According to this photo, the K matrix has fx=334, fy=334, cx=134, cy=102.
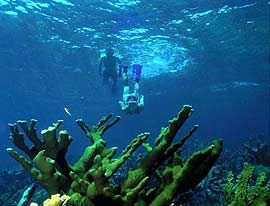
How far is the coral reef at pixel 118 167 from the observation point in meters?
3.14

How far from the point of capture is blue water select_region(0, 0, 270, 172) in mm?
21844

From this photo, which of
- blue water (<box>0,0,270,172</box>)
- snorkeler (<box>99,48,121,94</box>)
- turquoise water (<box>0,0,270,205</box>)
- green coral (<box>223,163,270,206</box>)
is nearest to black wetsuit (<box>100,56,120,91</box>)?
snorkeler (<box>99,48,121,94</box>)

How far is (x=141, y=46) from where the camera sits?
1105 inches

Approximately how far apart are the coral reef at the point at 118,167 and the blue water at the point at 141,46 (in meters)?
17.3

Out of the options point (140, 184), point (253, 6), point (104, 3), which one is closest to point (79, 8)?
point (104, 3)

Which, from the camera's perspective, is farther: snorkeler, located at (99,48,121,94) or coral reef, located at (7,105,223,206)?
snorkeler, located at (99,48,121,94)

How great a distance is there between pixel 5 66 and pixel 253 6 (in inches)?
1023

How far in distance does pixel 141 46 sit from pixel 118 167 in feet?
83.4

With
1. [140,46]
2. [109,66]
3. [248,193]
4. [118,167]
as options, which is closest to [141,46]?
[140,46]

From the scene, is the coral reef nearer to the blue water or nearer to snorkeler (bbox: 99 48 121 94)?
snorkeler (bbox: 99 48 121 94)

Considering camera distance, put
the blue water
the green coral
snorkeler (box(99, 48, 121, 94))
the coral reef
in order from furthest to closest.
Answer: the blue water < snorkeler (box(99, 48, 121, 94)) < the coral reef < the green coral

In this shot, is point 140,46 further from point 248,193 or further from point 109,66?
point 248,193

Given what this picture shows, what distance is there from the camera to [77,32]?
2562cm

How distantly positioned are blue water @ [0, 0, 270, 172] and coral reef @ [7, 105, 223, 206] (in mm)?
17348
